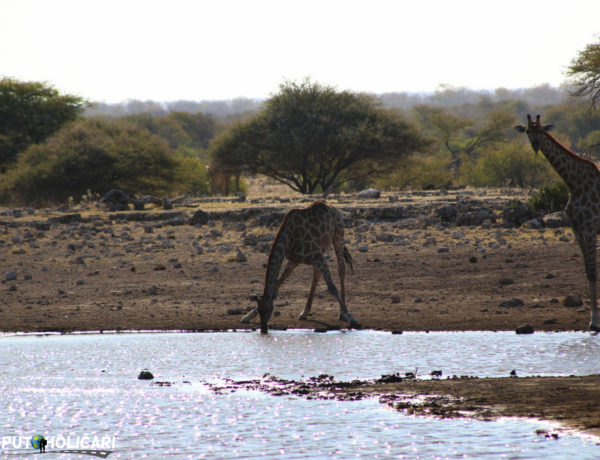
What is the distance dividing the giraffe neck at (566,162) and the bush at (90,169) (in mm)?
24802

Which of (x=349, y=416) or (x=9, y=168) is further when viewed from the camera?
(x=9, y=168)

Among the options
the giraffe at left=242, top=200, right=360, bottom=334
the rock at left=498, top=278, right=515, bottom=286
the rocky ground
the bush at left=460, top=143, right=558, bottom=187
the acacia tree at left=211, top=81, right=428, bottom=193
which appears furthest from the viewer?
the acacia tree at left=211, top=81, right=428, bottom=193

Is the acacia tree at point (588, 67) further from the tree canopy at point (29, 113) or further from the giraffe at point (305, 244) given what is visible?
the tree canopy at point (29, 113)

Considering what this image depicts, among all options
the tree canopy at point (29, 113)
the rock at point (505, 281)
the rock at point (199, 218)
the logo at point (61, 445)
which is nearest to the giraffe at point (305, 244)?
the rock at point (505, 281)

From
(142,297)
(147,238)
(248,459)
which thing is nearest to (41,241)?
(147,238)

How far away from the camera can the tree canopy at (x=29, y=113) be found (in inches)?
1727

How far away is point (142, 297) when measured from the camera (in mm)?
14953

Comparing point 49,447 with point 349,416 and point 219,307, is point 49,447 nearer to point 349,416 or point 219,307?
point 349,416

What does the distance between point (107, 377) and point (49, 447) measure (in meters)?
2.59

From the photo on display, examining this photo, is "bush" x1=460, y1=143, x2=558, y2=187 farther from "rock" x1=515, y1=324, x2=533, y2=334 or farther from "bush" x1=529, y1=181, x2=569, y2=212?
"rock" x1=515, y1=324, x2=533, y2=334

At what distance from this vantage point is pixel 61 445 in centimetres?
700

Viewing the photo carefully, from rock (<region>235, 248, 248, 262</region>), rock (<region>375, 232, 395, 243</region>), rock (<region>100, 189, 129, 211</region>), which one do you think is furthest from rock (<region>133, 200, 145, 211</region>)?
rock (<region>235, 248, 248, 262</region>)

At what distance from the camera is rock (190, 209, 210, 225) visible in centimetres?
2353

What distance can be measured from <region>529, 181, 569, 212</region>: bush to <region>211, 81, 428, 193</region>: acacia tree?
46.8 feet
